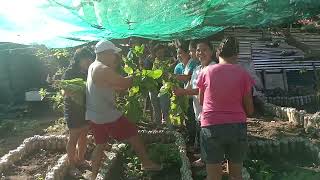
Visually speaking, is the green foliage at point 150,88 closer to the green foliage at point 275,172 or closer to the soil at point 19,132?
the green foliage at point 275,172

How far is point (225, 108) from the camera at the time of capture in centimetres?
415

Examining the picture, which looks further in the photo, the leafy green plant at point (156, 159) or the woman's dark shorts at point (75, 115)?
the leafy green plant at point (156, 159)

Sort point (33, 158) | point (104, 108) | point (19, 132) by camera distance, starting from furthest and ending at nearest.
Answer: point (19, 132) → point (33, 158) → point (104, 108)

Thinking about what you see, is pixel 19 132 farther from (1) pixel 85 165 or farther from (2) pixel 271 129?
(2) pixel 271 129

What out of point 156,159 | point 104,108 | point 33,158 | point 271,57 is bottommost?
point 33,158

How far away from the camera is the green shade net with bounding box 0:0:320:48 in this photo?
17.1 feet

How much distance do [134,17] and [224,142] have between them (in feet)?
7.40

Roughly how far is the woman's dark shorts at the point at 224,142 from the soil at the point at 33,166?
8.48 feet

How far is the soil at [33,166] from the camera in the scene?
20.6 ft

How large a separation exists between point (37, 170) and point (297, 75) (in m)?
10.2

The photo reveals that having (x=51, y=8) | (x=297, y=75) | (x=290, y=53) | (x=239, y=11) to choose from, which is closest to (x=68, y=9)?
(x=51, y=8)

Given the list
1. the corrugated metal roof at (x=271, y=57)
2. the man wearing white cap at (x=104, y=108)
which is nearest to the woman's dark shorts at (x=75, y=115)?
the man wearing white cap at (x=104, y=108)

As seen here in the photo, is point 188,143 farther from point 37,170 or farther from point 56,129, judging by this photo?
point 56,129

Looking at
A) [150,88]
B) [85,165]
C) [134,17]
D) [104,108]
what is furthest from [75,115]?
[134,17]
